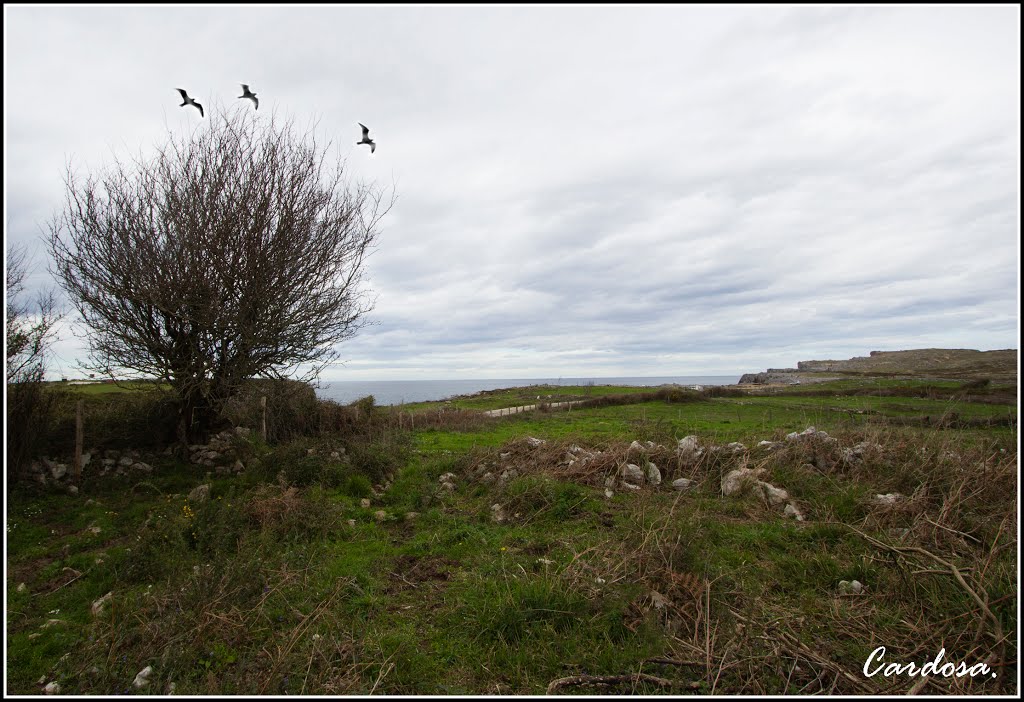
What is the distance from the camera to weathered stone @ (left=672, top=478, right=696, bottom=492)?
9.10 metres

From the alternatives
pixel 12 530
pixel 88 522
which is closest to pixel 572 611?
pixel 88 522

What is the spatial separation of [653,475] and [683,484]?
1.99 ft

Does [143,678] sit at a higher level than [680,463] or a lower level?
lower

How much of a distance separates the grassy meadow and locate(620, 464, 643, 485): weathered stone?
268 mm

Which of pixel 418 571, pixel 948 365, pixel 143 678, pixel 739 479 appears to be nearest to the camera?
pixel 143 678

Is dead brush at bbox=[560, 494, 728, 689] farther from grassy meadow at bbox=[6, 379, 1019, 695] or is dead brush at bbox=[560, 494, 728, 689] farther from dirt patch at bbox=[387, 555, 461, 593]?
dirt patch at bbox=[387, 555, 461, 593]

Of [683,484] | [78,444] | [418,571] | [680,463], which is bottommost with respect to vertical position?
[418,571]

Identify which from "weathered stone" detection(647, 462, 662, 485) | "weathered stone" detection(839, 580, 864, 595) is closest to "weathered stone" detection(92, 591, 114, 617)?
"weathered stone" detection(839, 580, 864, 595)

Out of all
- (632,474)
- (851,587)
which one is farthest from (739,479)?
(851,587)

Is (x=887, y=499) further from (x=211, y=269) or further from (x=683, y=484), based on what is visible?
(x=211, y=269)

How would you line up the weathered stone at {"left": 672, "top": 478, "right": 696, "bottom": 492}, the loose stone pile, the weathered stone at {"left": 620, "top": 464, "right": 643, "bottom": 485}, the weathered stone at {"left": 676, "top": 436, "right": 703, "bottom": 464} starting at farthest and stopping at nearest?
the weathered stone at {"left": 676, "top": 436, "right": 703, "bottom": 464} → the weathered stone at {"left": 620, "top": 464, "right": 643, "bottom": 485} → the weathered stone at {"left": 672, "top": 478, "right": 696, "bottom": 492} → the loose stone pile

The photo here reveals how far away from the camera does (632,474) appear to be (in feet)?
31.3

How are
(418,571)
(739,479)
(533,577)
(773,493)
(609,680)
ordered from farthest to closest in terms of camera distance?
1. (739,479)
2. (773,493)
3. (418,571)
4. (533,577)
5. (609,680)

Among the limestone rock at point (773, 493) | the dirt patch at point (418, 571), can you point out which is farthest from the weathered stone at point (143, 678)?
the limestone rock at point (773, 493)
